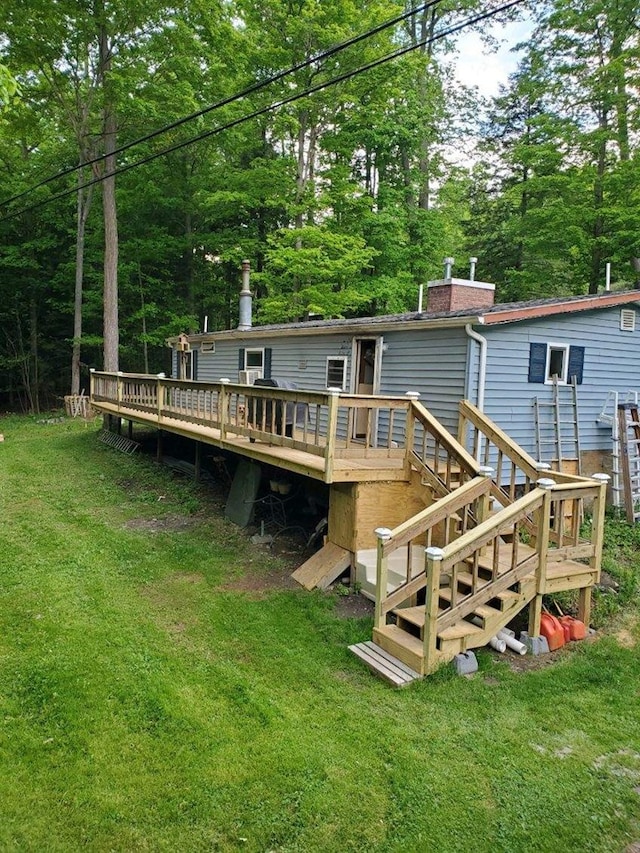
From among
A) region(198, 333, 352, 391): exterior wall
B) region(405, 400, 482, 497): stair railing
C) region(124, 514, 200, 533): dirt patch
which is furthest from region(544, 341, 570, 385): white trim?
region(124, 514, 200, 533): dirt patch

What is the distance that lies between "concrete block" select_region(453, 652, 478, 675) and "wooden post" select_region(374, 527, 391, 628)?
2.38 feet

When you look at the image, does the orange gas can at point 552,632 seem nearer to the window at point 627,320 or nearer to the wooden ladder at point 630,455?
the wooden ladder at point 630,455

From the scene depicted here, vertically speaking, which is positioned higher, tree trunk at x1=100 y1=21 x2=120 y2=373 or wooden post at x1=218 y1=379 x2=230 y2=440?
tree trunk at x1=100 y1=21 x2=120 y2=373

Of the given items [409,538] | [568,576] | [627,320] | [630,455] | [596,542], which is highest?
[627,320]

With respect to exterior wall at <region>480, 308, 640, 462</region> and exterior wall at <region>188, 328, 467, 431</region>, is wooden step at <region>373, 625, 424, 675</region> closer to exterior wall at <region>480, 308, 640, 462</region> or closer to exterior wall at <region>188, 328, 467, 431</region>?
exterior wall at <region>188, 328, 467, 431</region>

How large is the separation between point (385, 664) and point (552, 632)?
6.02 feet

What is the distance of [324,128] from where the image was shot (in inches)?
729

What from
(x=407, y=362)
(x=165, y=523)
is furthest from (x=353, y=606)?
(x=407, y=362)

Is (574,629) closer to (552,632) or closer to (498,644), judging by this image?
(552,632)

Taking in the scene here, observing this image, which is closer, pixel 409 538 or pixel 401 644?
pixel 401 644

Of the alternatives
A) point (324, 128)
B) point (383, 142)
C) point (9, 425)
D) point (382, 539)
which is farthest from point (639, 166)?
point (9, 425)

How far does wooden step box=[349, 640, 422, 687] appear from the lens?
450cm

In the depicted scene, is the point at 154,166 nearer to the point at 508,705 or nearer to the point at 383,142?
the point at 383,142

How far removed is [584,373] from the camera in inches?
344
